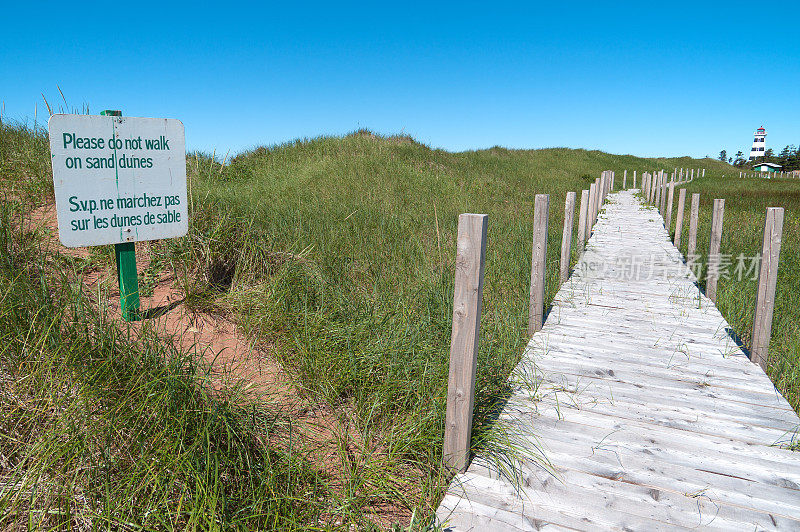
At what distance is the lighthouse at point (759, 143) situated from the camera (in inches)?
4927

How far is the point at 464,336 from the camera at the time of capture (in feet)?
7.79

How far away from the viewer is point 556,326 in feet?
16.4

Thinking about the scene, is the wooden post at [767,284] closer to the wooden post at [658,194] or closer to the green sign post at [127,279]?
the green sign post at [127,279]

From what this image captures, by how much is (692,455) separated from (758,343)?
2.04 metres

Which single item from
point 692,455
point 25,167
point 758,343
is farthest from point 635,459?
point 25,167

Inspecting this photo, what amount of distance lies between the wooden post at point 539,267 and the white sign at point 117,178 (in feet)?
11.5

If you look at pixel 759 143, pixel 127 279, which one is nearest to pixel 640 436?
pixel 127 279

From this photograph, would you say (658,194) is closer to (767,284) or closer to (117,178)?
(767,284)

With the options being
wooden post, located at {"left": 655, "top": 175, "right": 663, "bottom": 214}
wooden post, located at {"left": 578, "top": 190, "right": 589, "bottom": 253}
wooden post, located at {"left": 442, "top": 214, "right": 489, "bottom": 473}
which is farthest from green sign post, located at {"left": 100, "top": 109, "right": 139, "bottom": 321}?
wooden post, located at {"left": 655, "top": 175, "right": 663, "bottom": 214}

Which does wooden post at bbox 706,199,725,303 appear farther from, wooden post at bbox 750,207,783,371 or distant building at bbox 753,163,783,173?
distant building at bbox 753,163,783,173

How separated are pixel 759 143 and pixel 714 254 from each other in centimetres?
15721

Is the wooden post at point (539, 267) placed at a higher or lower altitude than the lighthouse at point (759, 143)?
lower

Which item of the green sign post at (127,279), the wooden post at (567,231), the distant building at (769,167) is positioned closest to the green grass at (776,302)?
the wooden post at (567,231)

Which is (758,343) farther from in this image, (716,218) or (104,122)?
(104,122)
